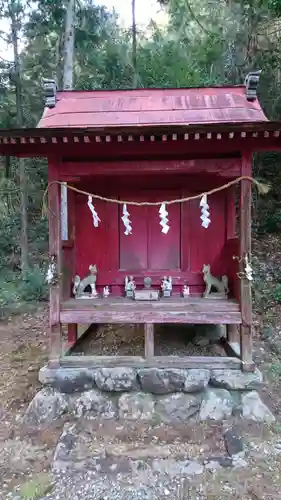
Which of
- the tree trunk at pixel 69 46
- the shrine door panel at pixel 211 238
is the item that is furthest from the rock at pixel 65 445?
the tree trunk at pixel 69 46

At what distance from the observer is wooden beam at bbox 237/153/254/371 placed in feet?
13.3

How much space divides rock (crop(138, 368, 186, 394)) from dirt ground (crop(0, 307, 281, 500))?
41 cm

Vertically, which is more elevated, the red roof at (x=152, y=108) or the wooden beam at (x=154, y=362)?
the red roof at (x=152, y=108)

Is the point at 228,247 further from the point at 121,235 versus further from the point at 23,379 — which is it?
the point at 23,379

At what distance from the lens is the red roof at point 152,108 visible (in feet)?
15.0

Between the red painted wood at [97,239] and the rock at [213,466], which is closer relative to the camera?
the rock at [213,466]

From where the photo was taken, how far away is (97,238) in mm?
5164

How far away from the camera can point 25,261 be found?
9.73m

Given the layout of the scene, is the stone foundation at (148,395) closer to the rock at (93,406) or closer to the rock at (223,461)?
the rock at (93,406)

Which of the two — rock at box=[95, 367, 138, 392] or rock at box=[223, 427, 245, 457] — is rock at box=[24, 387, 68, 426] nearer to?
rock at box=[95, 367, 138, 392]

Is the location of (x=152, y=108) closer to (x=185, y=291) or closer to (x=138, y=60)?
(x=185, y=291)

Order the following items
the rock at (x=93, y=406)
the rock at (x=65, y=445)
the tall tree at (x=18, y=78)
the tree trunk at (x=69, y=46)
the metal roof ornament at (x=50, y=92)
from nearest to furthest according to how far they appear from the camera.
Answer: the rock at (x=65, y=445)
the rock at (x=93, y=406)
the metal roof ornament at (x=50, y=92)
the tree trunk at (x=69, y=46)
the tall tree at (x=18, y=78)

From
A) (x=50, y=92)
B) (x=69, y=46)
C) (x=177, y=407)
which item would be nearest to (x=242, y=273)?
(x=177, y=407)

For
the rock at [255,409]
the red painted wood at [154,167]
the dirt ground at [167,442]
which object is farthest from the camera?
the red painted wood at [154,167]
